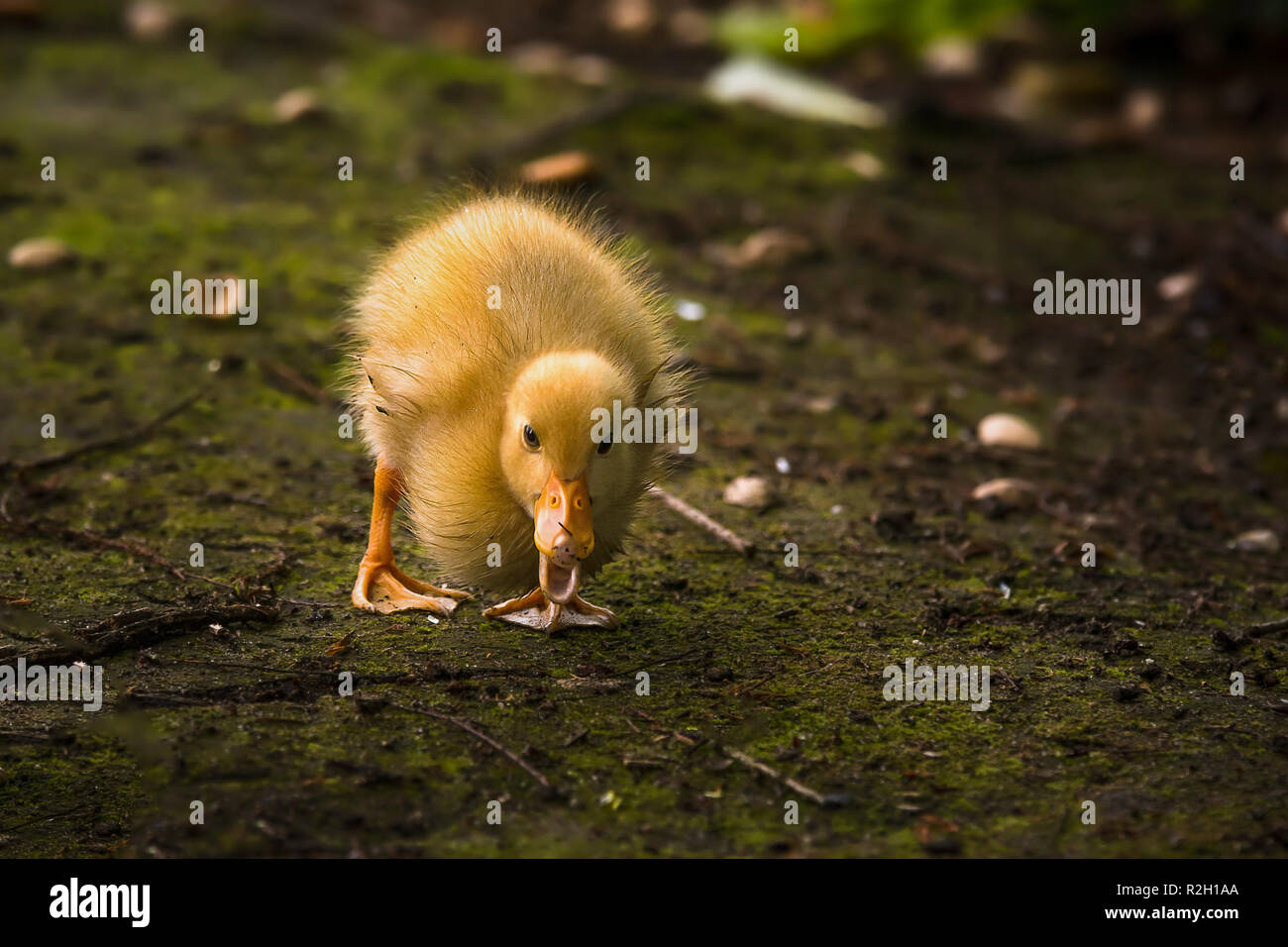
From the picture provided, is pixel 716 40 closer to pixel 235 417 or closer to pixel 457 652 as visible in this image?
pixel 235 417

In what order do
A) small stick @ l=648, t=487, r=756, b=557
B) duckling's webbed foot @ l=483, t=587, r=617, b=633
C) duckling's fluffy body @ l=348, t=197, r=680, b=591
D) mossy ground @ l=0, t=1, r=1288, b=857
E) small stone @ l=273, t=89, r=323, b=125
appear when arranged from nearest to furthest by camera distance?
mossy ground @ l=0, t=1, r=1288, b=857 < duckling's fluffy body @ l=348, t=197, r=680, b=591 < duckling's webbed foot @ l=483, t=587, r=617, b=633 < small stick @ l=648, t=487, r=756, b=557 < small stone @ l=273, t=89, r=323, b=125

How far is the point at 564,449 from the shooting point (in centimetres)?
353

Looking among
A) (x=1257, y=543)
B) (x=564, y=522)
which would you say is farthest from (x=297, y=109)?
(x=1257, y=543)

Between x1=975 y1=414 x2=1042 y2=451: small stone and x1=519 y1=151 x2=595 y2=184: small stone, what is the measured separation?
3144 millimetres

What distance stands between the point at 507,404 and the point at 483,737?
934 millimetres

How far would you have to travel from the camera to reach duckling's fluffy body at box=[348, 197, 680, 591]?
3.63 m

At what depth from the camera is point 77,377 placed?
5770mm

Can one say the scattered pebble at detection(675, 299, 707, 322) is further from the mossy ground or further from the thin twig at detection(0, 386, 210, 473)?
the thin twig at detection(0, 386, 210, 473)

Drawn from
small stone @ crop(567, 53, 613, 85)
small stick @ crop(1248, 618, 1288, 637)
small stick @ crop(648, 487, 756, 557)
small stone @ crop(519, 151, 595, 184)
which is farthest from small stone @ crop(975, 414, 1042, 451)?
small stone @ crop(567, 53, 613, 85)

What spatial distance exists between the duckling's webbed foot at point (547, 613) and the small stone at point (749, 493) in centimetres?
124

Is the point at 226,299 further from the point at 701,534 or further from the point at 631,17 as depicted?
the point at 631,17

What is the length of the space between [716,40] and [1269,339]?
345 inches

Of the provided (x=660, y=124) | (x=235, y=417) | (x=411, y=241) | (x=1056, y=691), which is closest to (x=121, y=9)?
(x=660, y=124)

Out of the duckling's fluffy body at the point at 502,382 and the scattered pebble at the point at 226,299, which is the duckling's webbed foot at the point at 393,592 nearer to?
the duckling's fluffy body at the point at 502,382
